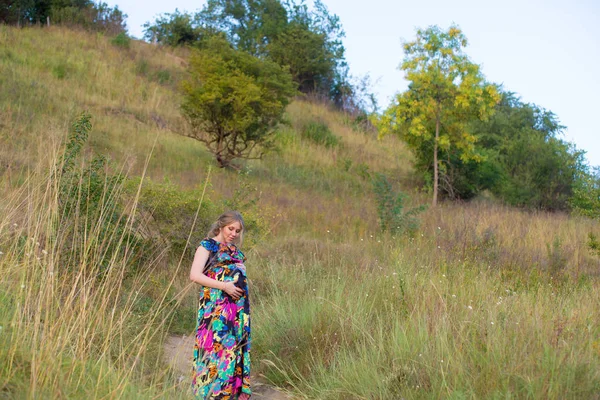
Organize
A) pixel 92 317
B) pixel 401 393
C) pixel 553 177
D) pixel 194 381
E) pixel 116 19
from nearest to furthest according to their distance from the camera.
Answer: pixel 92 317 → pixel 401 393 → pixel 194 381 → pixel 553 177 → pixel 116 19

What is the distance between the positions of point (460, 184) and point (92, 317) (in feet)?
62.1

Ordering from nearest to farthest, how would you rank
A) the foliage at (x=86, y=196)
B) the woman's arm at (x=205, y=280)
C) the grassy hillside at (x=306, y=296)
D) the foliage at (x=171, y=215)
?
1. the grassy hillside at (x=306, y=296)
2. the woman's arm at (x=205, y=280)
3. the foliage at (x=86, y=196)
4. the foliage at (x=171, y=215)

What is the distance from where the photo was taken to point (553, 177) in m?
21.2

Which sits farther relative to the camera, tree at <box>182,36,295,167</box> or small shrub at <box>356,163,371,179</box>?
small shrub at <box>356,163,371,179</box>

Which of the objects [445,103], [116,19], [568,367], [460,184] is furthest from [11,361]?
[116,19]

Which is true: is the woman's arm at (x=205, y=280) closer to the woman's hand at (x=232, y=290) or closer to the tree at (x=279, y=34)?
the woman's hand at (x=232, y=290)

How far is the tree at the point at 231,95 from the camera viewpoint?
1675 centimetres

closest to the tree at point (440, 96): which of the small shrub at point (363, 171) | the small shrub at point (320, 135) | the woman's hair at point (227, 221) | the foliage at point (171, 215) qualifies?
the small shrub at point (363, 171)

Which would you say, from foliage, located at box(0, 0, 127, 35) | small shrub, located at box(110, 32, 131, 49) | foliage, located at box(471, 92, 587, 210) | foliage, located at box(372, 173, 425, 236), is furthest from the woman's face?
foliage, located at box(0, 0, 127, 35)

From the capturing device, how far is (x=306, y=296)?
19.5ft

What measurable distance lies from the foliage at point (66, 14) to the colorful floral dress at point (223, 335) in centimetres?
2647

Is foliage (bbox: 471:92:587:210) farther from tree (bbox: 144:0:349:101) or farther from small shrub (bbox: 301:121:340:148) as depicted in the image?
tree (bbox: 144:0:349:101)

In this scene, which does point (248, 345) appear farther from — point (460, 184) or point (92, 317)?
point (460, 184)

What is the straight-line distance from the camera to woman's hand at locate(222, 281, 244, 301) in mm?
4445
